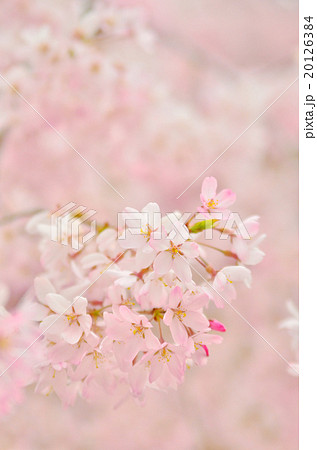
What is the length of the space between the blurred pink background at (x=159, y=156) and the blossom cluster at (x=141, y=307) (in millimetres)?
283

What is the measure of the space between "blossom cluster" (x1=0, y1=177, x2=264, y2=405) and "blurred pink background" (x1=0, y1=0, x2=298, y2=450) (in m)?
0.28

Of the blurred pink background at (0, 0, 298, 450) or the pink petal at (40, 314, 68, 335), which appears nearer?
the pink petal at (40, 314, 68, 335)

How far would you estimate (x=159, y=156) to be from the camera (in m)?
0.86

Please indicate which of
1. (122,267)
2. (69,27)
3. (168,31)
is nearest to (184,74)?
(168,31)

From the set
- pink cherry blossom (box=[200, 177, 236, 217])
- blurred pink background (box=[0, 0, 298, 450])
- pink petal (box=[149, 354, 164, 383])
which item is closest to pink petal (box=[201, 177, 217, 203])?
pink cherry blossom (box=[200, 177, 236, 217])

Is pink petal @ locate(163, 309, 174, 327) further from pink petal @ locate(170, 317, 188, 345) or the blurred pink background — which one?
the blurred pink background

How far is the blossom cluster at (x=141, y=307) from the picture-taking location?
1.05ft

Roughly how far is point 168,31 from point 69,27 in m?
0.46

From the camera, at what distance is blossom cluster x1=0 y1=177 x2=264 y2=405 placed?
0.32 m

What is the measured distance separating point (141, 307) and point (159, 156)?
552 millimetres

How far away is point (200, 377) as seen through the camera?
2.88ft

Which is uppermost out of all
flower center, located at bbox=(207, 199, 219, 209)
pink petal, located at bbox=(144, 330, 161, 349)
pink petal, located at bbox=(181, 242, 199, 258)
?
flower center, located at bbox=(207, 199, 219, 209)

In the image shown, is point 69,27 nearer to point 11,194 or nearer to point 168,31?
point 11,194

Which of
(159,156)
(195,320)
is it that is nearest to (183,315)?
(195,320)
